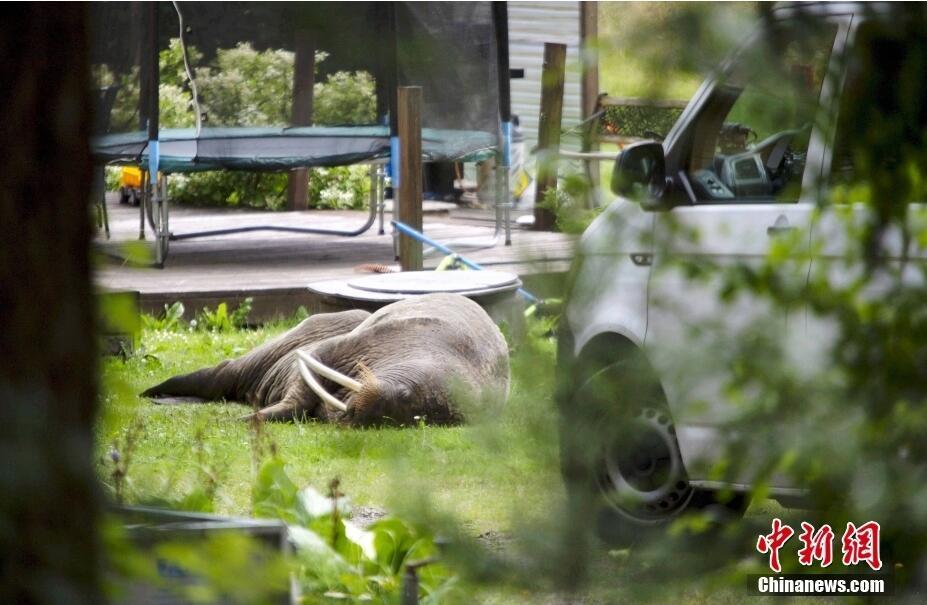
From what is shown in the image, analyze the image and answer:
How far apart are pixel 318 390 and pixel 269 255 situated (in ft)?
18.1

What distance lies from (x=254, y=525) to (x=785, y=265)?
1240 mm

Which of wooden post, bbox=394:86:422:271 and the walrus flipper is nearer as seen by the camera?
the walrus flipper

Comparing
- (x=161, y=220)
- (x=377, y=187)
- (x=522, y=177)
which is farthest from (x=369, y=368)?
(x=377, y=187)

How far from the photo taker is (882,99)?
1.55 meters

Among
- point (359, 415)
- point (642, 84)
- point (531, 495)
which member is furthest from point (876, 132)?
point (359, 415)

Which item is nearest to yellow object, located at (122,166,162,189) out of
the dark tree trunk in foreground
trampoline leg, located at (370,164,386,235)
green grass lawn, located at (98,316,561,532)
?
trampoline leg, located at (370,164,386,235)

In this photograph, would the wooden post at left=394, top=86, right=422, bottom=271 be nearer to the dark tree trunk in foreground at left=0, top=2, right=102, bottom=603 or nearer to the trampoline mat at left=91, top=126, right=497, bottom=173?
the trampoline mat at left=91, top=126, right=497, bottom=173

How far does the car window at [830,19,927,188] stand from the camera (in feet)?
4.99

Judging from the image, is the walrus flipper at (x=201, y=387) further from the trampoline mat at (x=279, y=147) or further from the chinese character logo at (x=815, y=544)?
the chinese character logo at (x=815, y=544)

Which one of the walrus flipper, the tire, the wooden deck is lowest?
the walrus flipper

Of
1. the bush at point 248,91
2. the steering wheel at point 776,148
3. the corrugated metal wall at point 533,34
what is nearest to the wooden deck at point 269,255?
the bush at point 248,91

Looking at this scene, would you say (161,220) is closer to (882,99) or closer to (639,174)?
(639,174)

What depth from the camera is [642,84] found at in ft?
4.83

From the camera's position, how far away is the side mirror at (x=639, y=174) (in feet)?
5.45
